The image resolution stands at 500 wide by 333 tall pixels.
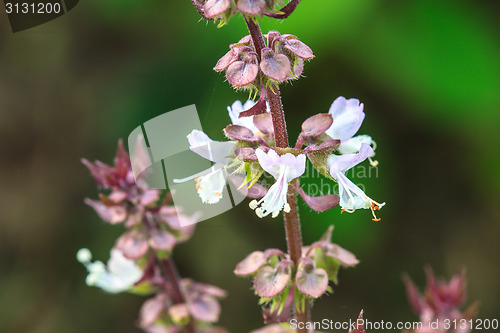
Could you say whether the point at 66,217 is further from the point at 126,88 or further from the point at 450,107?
the point at 450,107

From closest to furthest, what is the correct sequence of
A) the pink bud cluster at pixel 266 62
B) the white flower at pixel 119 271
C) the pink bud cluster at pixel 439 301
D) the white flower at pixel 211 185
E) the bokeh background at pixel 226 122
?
the pink bud cluster at pixel 266 62 < the white flower at pixel 211 185 < the pink bud cluster at pixel 439 301 < the white flower at pixel 119 271 < the bokeh background at pixel 226 122

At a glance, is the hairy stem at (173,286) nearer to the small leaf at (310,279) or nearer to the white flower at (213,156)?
the white flower at (213,156)

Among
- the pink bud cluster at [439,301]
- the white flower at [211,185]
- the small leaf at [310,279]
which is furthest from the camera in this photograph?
the pink bud cluster at [439,301]

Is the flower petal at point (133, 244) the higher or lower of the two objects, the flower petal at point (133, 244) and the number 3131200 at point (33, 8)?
the lower

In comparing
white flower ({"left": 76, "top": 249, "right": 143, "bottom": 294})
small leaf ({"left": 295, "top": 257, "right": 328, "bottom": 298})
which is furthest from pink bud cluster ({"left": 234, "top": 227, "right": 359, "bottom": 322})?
white flower ({"left": 76, "top": 249, "right": 143, "bottom": 294})

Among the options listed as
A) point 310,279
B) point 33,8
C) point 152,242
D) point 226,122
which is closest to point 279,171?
point 310,279

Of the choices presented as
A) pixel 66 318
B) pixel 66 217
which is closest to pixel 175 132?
pixel 66 217

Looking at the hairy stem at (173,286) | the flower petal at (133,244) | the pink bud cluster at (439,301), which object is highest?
the flower petal at (133,244)

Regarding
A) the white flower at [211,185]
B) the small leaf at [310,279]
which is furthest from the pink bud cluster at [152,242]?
the small leaf at [310,279]
